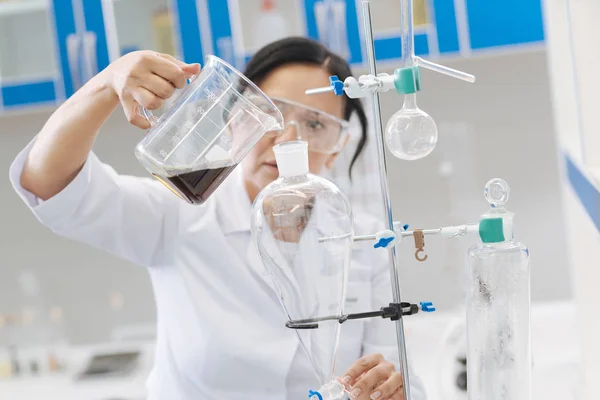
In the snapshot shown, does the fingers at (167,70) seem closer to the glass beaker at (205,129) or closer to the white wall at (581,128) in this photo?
the glass beaker at (205,129)

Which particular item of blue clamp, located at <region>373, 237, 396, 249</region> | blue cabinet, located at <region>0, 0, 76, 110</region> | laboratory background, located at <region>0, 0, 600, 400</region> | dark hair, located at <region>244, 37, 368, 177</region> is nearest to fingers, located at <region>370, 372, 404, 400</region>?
blue clamp, located at <region>373, 237, 396, 249</region>

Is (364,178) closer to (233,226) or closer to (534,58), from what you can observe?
(534,58)

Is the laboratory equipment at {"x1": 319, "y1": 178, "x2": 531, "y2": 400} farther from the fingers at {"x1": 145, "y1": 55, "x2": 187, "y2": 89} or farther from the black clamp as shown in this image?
the fingers at {"x1": 145, "y1": 55, "x2": 187, "y2": 89}

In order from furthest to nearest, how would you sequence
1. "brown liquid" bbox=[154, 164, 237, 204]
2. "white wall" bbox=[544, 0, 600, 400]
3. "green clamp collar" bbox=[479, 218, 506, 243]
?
"white wall" bbox=[544, 0, 600, 400], "brown liquid" bbox=[154, 164, 237, 204], "green clamp collar" bbox=[479, 218, 506, 243]

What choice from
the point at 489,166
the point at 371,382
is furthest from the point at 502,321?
the point at 489,166

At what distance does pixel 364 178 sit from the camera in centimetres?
265

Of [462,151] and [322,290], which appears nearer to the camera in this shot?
[322,290]

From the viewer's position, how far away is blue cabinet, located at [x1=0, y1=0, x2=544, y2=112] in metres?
2.46

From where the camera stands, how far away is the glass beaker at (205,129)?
96 cm

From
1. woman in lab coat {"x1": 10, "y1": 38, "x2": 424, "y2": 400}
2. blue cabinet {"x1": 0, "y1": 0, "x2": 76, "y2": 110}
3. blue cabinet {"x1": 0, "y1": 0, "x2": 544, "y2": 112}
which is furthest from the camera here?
blue cabinet {"x1": 0, "y1": 0, "x2": 76, "y2": 110}

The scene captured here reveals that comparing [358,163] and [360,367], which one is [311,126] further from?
[358,163]

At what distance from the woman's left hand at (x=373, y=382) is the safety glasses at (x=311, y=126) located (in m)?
0.47

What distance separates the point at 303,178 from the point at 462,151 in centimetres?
209

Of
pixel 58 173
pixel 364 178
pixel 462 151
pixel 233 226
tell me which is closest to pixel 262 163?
pixel 233 226
